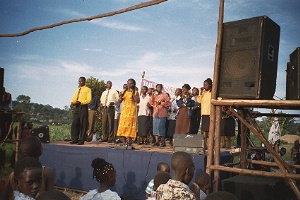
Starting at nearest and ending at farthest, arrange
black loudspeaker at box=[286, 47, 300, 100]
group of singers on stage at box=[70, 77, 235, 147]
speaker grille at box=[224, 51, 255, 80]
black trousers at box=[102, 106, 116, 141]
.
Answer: black loudspeaker at box=[286, 47, 300, 100], speaker grille at box=[224, 51, 255, 80], group of singers on stage at box=[70, 77, 235, 147], black trousers at box=[102, 106, 116, 141]

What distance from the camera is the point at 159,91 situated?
369 inches

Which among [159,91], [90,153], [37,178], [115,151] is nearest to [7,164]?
[90,153]

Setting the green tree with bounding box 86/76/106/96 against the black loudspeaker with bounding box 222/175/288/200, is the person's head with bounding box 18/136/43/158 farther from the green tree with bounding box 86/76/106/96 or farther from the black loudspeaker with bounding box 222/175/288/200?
the green tree with bounding box 86/76/106/96

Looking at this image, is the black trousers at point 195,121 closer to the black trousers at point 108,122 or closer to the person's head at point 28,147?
the black trousers at point 108,122

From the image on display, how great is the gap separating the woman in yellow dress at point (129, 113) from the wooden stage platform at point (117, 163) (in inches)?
45.5

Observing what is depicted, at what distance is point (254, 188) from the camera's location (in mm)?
4309

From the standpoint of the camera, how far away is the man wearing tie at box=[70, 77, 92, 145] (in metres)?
8.58

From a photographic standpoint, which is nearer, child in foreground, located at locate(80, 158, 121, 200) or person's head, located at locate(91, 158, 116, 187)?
child in foreground, located at locate(80, 158, 121, 200)

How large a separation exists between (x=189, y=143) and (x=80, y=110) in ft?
13.6

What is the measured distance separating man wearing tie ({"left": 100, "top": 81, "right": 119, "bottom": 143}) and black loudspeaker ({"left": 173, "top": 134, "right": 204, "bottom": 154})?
4.64m

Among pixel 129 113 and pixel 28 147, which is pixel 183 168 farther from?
pixel 129 113

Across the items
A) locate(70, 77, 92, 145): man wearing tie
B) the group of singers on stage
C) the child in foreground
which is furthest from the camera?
locate(70, 77, 92, 145): man wearing tie

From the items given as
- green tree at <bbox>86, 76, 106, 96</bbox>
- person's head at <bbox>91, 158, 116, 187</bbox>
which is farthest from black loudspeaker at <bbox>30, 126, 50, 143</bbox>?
green tree at <bbox>86, 76, 106, 96</bbox>

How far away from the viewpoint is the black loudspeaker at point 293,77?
13.0 feet
